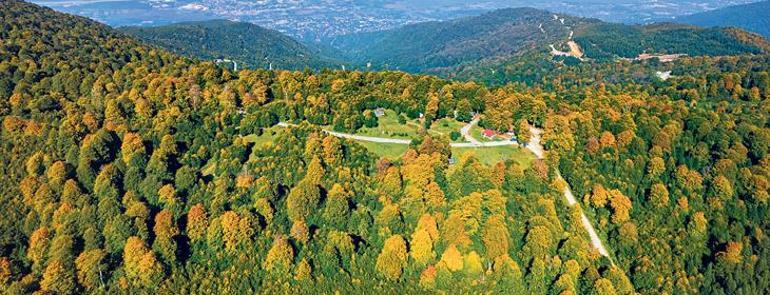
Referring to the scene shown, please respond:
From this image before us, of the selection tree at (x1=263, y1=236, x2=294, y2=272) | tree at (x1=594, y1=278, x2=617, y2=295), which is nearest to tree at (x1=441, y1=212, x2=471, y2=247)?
tree at (x1=594, y1=278, x2=617, y2=295)

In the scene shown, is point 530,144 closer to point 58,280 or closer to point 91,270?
point 91,270

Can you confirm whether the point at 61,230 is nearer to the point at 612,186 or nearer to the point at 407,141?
the point at 407,141

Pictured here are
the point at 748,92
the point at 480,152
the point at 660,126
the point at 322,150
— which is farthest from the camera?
the point at 748,92

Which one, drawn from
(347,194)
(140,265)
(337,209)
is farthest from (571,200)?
(140,265)

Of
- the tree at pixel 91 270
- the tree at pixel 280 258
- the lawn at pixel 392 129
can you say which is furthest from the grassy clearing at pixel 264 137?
the tree at pixel 91 270

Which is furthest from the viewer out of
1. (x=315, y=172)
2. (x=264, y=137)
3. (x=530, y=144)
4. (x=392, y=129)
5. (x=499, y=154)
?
(x=392, y=129)

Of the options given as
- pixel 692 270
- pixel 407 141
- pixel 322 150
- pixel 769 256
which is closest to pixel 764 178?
pixel 769 256

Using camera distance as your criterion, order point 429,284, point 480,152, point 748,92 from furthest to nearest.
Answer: point 748,92 → point 480,152 → point 429,284
